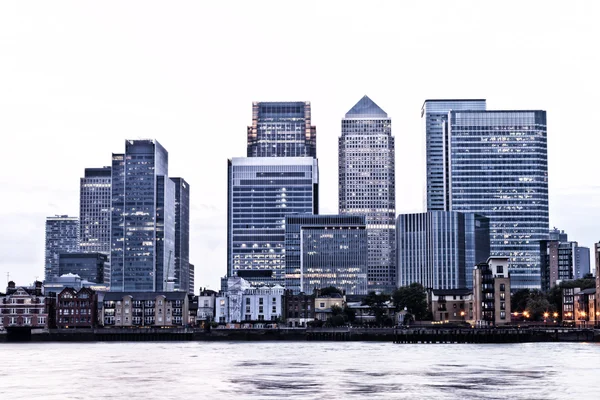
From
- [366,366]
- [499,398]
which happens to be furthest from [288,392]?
[366,366]

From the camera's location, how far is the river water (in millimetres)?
91438

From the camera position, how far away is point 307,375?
4311 inches

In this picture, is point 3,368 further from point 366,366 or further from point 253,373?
point 366,366

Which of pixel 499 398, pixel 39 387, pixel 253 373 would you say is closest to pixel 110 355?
pixel 253 373

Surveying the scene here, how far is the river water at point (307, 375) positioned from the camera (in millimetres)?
91438

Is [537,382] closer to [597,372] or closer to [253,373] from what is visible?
[597,372]

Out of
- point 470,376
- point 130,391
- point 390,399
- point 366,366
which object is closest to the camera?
point 390,399

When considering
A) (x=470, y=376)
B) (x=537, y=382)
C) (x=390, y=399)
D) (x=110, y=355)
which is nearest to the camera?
(x=390, y=399)

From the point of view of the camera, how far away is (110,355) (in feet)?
510

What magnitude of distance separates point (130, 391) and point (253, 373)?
2260cm

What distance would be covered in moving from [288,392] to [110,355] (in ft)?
230

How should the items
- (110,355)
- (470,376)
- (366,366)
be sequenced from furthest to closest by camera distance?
(110,355), (366,366), (470,376)

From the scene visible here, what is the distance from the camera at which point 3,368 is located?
12381cm

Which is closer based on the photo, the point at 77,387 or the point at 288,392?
the point at 288,392
